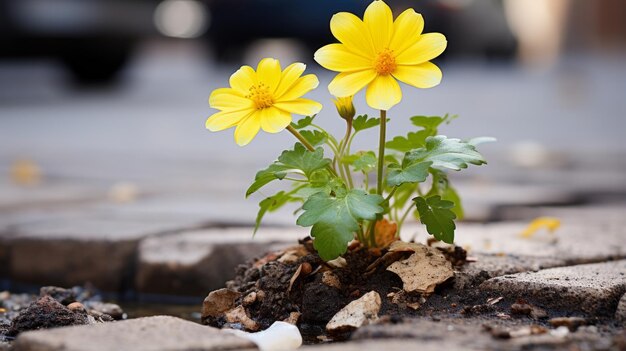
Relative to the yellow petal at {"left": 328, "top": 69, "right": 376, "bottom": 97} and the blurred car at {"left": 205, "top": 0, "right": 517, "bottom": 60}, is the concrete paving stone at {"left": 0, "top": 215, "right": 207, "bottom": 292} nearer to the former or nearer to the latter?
the yellow petal at {"left": 328, "top": 69, "right": 376, "bottom": 97}

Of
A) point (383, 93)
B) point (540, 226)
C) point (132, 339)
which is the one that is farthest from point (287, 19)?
point (132, 339)

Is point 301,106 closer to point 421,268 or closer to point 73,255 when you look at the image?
point 421,268

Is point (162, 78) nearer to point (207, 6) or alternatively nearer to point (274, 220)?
point (207, 6)

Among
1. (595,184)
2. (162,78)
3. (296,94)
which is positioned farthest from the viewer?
(162,78)

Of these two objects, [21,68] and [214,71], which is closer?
[214,71]

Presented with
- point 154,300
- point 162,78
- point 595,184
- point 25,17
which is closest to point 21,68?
point 162,78
